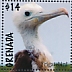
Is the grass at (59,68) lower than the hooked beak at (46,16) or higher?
lower

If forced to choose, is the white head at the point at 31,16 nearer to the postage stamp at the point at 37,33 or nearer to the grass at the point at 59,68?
the postage stamp at the point at 37,33

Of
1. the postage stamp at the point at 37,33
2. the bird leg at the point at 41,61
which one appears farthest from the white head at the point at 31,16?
the bird leg at the point at 41,61

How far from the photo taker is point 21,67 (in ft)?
5.97

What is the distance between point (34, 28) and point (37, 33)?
0.05 m

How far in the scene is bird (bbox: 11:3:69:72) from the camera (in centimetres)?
181

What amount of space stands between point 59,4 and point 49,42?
0.96 feet

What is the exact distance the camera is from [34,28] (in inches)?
72.2

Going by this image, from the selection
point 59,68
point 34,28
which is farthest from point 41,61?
point 34,28

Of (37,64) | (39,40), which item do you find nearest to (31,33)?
(39,40)

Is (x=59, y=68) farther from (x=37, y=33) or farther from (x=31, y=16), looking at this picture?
(x=31, y=16)

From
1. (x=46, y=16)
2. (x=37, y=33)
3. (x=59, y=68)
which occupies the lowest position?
(x=59, y=68)

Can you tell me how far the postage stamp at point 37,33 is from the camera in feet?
5.96

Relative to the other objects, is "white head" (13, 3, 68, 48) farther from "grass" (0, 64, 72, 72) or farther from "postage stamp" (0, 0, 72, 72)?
"grass" (0, 64, 72, 72)

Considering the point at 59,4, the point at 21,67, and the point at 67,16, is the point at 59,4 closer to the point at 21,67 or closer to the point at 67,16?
the point at 67,16
